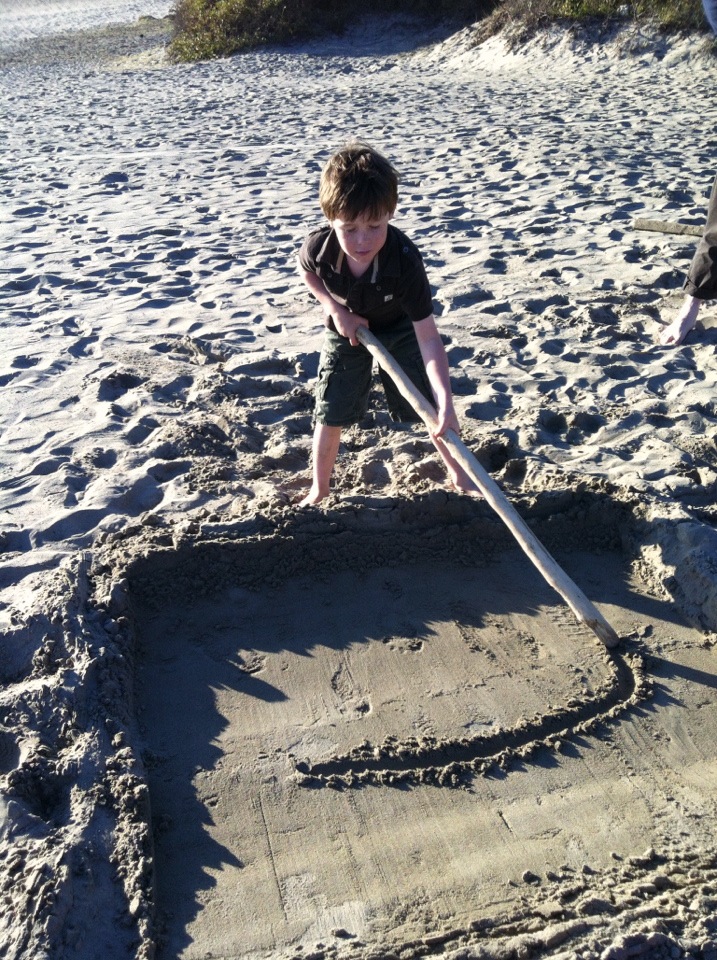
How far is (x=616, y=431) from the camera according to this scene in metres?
4.05

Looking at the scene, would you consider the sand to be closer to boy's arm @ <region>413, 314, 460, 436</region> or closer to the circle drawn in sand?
the circle drawn in sand

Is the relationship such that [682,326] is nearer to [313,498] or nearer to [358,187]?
[313,498]

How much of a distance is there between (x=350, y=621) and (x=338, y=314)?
108 centimetres

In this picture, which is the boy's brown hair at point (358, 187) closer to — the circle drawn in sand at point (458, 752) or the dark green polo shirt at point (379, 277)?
the dark green polo shirt at point (379, 277)

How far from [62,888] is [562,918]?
1.21 m

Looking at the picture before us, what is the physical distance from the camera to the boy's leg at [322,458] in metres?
3.54

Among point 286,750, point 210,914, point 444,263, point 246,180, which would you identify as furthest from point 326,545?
point 246,180

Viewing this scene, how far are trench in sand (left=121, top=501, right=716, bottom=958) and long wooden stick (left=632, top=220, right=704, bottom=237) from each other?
322cm

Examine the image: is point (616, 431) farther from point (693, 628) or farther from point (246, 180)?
point (246, 180)

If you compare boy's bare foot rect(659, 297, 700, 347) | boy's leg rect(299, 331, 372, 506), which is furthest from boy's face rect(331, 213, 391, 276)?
boy's bare foot rect(659, 297, 700, 347)

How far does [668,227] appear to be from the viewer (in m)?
6.02

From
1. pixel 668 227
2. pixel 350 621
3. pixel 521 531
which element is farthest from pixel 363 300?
pixel 668 227

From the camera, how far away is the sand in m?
2.30

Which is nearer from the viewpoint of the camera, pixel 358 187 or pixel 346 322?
pixel 358 187
